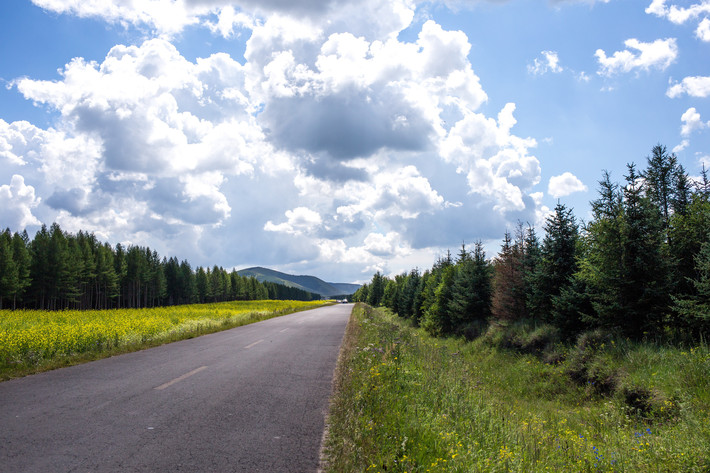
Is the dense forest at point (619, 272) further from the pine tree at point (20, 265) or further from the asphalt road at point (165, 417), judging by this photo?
the pine tree at point (20, 265)

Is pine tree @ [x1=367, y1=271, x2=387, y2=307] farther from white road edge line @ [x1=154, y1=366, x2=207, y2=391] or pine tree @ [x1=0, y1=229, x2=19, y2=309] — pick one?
white road edge line @ [x1=154, y1=366, x2=207, y2=391]

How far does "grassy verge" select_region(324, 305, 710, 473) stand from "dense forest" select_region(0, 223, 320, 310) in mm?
64469

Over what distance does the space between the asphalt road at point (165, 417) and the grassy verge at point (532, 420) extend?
2.24 feet

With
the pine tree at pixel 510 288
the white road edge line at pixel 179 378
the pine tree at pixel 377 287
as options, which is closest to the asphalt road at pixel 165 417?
the white road edge line at pixel 179 378

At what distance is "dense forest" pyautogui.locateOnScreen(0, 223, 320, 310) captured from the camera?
55281 millimetres

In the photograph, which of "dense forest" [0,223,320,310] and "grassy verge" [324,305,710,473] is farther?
"dense forest" [0,223,320,310]

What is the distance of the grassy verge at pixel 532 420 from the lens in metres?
4.36

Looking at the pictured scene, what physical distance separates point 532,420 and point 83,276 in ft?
259

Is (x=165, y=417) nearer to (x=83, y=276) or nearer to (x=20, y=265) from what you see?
(x=20, y=265)

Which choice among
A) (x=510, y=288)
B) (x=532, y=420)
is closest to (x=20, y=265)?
(x=510, y=288)

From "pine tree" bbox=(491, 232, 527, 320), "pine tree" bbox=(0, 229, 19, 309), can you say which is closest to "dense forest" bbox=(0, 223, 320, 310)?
"pine tree" bbox=(0, 229, 19, 309)

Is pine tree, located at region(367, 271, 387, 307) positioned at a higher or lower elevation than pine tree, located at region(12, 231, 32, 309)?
lower

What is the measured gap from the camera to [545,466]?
14.9 ft

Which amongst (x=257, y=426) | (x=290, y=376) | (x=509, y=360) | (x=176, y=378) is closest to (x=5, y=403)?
(x=176, y=378)
